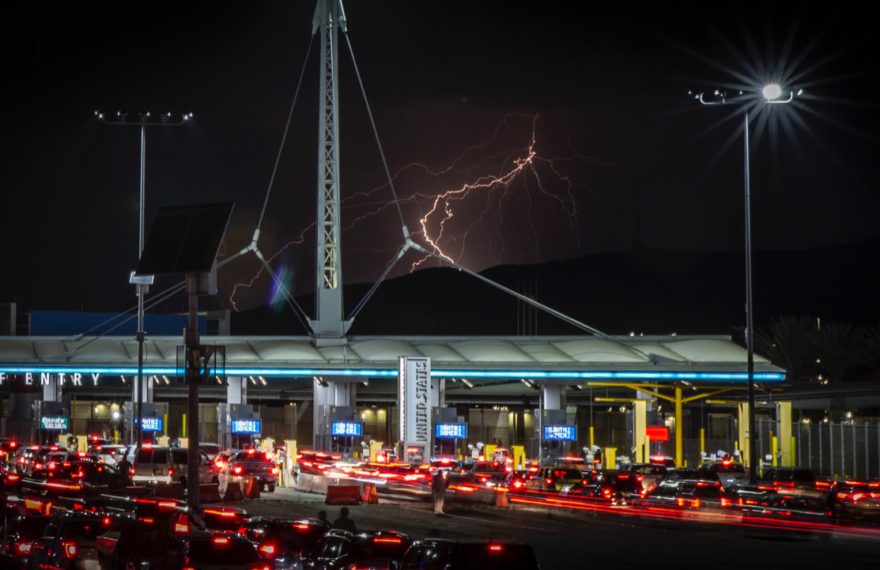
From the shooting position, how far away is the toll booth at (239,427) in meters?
63.1

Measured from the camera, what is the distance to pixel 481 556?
16328mm

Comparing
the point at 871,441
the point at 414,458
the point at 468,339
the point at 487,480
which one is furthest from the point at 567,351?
the point at 487,480

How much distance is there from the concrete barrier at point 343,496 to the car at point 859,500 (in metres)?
13.8

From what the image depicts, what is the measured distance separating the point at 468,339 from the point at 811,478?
113ft

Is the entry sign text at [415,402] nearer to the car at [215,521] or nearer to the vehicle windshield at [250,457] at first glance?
the vehicle windshield at [250,457]

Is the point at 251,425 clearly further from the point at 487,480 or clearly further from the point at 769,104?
the point at 769,104

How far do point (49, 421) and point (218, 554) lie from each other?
53.8m

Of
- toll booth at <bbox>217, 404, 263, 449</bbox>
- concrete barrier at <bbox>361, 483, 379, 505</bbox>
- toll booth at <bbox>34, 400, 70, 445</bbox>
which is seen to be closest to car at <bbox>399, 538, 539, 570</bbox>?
concrete barrier at <bbox>361, 483, 379, 505</bbox>

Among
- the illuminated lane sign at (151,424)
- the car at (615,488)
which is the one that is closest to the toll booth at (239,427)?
the illuminated lane sign at (151,424)

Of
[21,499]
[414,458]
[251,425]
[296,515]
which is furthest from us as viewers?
[251,425]

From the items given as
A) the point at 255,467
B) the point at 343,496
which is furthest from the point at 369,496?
the point at 255,467

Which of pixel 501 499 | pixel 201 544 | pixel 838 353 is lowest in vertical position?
pixel 501 499

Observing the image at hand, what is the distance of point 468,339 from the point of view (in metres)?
73.8

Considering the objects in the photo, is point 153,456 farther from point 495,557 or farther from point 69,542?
point 495,557
